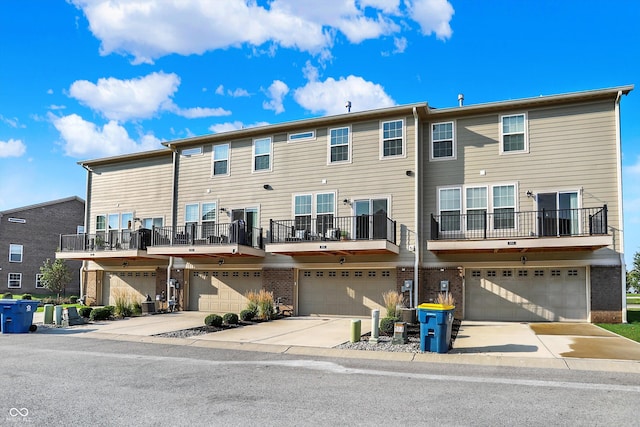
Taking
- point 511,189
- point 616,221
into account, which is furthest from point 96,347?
point 616,221

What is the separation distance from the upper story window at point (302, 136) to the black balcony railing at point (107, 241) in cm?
817

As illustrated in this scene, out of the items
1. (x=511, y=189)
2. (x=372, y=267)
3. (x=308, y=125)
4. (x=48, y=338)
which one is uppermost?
(x=308, y=125)

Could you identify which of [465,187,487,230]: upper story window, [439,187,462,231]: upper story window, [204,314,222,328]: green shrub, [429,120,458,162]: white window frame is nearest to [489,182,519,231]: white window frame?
[465,187,487,230]: upper story window

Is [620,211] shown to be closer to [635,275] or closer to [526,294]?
[526,294]

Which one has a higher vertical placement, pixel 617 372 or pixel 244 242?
pixel 244 242

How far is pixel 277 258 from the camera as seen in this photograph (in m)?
21.5

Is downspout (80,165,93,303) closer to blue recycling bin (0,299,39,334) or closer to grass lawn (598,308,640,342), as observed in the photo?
blue recycling bin (0,299,39,334)

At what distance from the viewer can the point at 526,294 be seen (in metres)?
18.2

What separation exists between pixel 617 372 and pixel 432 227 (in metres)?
9.60

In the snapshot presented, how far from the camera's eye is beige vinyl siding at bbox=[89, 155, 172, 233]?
24.9 metres

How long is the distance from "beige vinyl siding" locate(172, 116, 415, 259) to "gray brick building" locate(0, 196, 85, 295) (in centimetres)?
1904

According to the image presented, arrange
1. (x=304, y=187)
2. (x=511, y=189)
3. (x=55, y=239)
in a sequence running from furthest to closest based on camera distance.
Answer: (x=55, y=239), (x=304, y=187), (x=511, y=189)

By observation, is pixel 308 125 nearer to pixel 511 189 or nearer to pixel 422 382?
pixel 511 189

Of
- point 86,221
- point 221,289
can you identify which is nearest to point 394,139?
point 221,289
